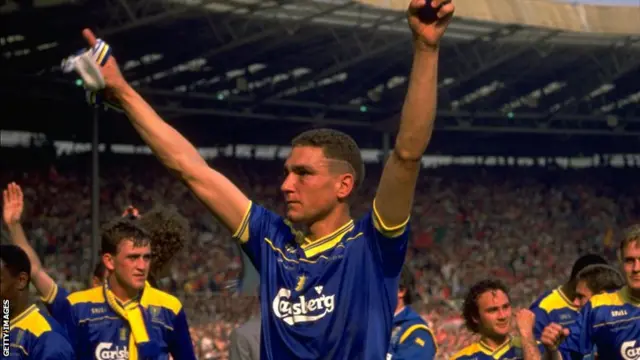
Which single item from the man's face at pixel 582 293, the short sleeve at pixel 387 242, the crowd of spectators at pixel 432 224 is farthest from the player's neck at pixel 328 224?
the crowd of spectators at pixel 432 224

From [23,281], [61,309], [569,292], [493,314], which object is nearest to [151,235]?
[61,309]

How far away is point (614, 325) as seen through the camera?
7082 mm

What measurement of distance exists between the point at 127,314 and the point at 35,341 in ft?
2.47

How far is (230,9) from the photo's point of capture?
2203cm

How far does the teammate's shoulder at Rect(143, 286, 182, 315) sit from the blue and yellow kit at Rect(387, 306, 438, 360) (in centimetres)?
126

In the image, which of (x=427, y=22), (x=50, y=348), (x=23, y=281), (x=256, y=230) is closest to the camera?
(x=427, y=22)

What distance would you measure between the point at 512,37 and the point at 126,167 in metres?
9.04

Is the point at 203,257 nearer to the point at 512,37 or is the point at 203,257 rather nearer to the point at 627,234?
the point at 512,37

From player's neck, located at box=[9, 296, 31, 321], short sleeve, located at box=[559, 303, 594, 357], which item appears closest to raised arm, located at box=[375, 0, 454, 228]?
player's neck, located at box=[9, 296, 31, 321]

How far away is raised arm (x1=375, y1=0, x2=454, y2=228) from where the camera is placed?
12.4ft

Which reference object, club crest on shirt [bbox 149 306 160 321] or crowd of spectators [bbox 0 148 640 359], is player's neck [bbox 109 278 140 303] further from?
crowd of spectators [bbox 0 148 640 359]

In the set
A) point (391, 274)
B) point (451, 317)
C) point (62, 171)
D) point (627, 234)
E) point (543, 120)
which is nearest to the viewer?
point (391, 274)

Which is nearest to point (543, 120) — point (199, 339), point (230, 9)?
point (230, 9)

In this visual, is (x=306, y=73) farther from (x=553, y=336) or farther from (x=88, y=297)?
(x=553, y=336)
